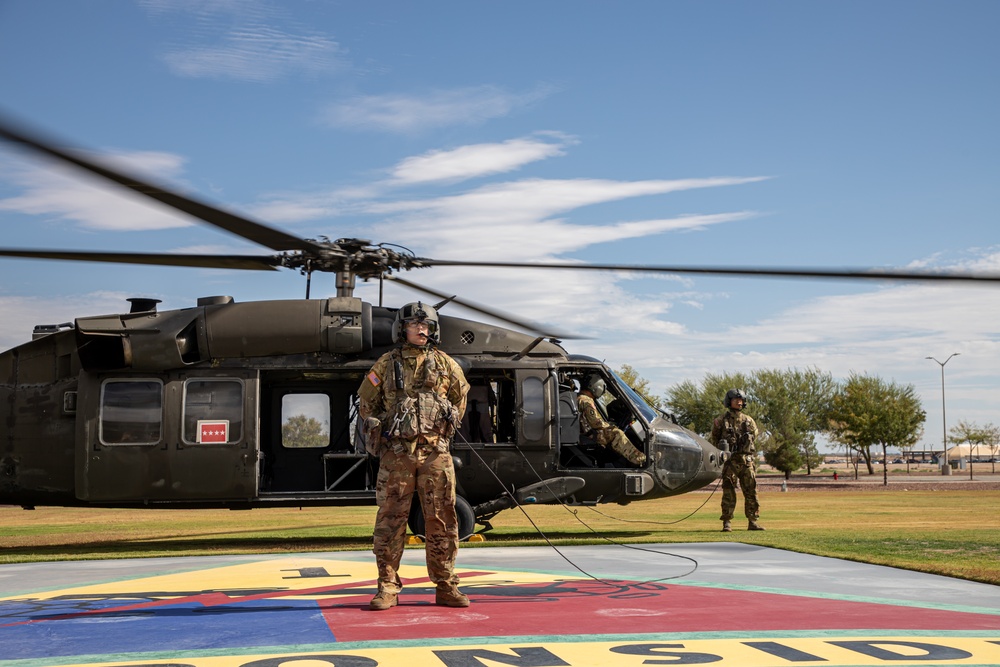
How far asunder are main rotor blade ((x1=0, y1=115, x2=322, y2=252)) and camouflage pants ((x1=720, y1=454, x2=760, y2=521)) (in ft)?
25.0

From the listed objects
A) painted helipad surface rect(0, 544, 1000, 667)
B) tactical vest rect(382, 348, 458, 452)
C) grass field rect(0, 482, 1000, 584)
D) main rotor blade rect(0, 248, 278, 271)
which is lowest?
grass field rect(0, 482, 1000, 584)

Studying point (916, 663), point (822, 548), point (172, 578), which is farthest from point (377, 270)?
point (916, 663)

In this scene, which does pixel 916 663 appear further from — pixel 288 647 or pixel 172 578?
pixel 172 578

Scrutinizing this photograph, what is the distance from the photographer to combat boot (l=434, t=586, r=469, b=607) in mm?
7117

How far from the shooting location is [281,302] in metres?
12.9

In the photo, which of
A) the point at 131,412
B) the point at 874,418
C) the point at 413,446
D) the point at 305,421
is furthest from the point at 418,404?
the point at 874,418

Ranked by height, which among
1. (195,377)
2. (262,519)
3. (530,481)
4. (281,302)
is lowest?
(262,519)

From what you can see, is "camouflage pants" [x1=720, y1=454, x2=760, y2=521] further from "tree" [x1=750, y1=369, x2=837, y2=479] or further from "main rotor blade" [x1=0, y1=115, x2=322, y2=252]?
"tree" [x1=750, y1=369, x2=837, y2=479]

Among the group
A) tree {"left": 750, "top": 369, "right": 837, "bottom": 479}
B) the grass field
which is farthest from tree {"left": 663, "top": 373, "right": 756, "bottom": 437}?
the grass field

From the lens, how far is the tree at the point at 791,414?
200 feet

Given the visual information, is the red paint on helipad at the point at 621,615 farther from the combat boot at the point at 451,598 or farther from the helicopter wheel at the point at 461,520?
the helicopter wheel at the point at 461,520

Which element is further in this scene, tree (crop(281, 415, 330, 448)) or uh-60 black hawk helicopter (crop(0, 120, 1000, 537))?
tree (crop(281, 415, 330, 448))

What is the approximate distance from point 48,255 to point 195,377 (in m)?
2.95

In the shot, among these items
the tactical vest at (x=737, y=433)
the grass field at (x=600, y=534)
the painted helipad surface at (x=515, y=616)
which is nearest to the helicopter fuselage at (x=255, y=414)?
the grass field at (x=600, y=534)
